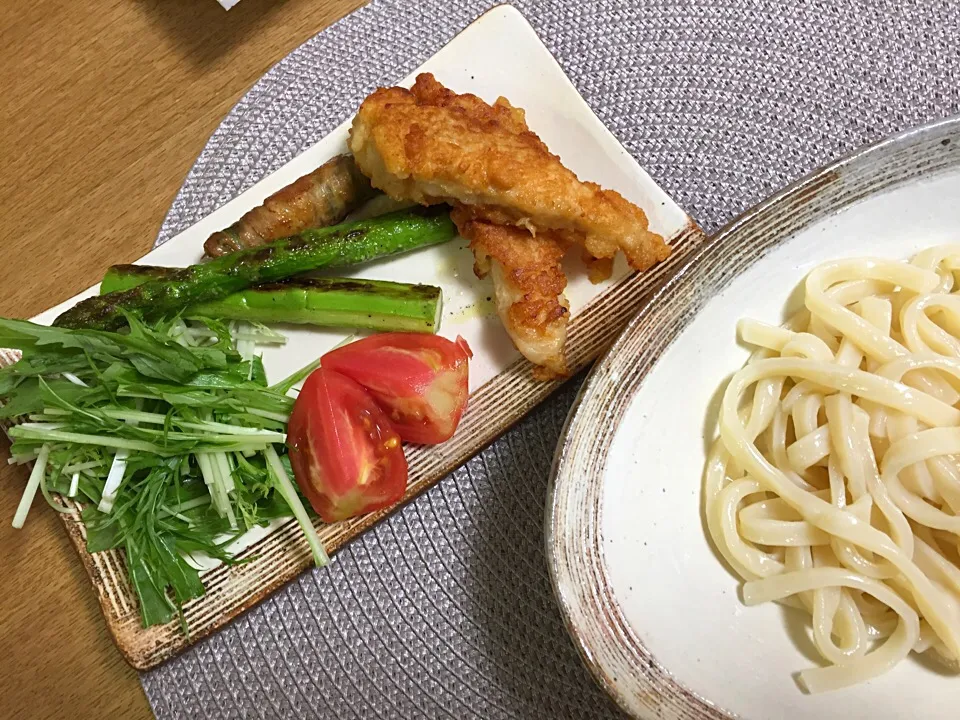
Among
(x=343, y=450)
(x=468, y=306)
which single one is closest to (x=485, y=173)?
(x=468, y=306)

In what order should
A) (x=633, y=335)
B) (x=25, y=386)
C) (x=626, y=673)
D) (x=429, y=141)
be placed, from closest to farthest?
1. (x=626, y=673)
2. (x=633, y=335)
3. (x=429, y=141)
4. (x=25, y=386)

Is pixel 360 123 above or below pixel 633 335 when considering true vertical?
above

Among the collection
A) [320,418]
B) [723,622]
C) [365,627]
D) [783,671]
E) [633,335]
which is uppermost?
[320,418]

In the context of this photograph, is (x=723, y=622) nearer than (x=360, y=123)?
Yes

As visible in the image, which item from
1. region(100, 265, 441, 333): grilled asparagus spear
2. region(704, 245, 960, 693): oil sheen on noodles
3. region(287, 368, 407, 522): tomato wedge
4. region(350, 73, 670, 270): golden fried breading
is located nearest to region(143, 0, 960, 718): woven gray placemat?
region(287, 368, 407, 522): tomato wedge

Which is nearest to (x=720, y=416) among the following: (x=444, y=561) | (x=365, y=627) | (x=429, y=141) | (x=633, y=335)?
(x=633, y=335)

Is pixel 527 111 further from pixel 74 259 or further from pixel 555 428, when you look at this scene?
pixel 74 259

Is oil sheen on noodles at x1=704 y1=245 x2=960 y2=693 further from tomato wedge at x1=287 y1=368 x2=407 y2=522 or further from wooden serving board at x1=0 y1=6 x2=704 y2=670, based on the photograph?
tomato wedge at x1=287 y1=368 x2=407 y2=522
